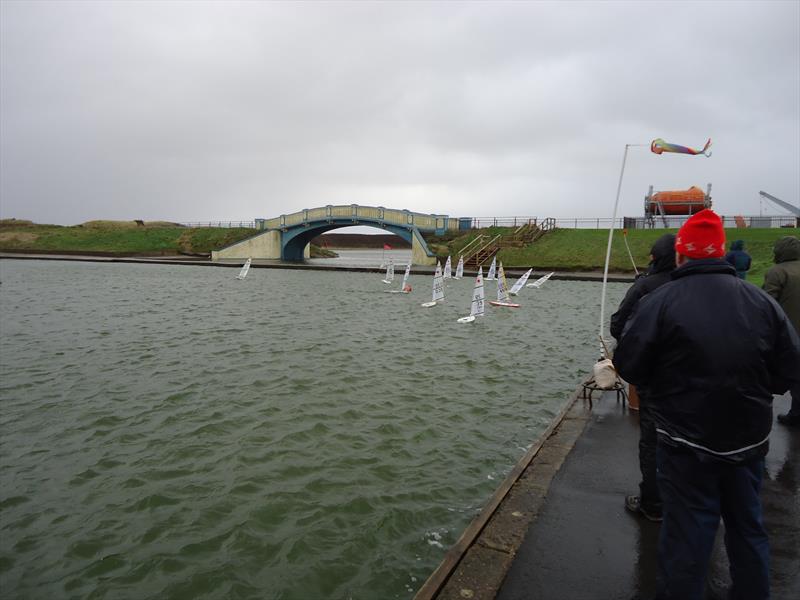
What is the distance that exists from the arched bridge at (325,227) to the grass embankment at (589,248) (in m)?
3.58

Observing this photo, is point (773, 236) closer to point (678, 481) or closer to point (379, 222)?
point (379, 222)

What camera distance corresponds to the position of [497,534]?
16.2ft

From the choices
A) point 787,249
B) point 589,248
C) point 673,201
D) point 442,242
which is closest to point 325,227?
point 442,242

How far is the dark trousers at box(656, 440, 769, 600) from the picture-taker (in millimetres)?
3186

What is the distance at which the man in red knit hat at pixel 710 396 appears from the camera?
10.2 ft

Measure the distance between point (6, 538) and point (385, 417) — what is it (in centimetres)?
584

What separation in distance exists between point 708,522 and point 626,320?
2251mm

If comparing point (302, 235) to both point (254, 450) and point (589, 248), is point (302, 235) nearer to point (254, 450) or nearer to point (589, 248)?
point (589, 248)

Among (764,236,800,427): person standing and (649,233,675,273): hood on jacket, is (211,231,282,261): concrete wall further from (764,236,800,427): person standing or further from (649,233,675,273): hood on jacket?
(649,233,675,273): hood on jacket

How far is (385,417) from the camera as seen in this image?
9641mm

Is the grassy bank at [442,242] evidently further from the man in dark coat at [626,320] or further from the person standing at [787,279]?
the man in dark coat at [626,320]

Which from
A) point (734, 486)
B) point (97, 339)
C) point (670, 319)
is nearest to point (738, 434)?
point (734, 486)

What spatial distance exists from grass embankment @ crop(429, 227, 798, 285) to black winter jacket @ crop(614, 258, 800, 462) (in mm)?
44649

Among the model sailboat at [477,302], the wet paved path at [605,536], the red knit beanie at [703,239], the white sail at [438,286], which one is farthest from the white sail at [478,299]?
the red knit beanie at [703,239]
